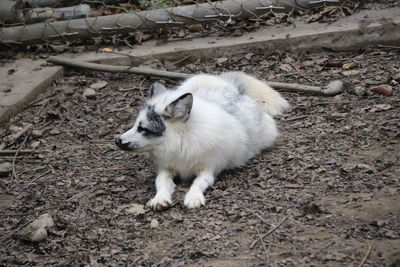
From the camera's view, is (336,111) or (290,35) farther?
(290,35)

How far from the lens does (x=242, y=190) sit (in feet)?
12.5

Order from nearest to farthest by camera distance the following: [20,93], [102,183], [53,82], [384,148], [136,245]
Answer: [136,245], [384,148], [102,183], [20,93], [53,82]

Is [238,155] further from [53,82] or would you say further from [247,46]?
[53,82]

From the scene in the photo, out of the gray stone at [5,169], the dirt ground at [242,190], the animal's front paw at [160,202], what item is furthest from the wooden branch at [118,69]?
the animal's front paw at [160,202]

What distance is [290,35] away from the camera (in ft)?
19.8

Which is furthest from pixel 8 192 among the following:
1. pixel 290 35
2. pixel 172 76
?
pixel 290 35

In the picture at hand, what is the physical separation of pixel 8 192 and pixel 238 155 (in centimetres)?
176

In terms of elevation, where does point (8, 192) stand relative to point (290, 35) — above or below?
below

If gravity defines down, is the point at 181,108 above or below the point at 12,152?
above

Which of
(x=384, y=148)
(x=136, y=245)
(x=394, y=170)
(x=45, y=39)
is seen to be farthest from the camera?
(x=45, y=39)

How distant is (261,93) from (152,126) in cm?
136

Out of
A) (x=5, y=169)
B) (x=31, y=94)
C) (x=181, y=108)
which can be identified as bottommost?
(x=5, y=169)

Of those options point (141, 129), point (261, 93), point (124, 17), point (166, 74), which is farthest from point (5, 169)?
point (124, 17)

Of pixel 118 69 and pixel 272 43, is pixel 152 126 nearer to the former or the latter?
pixel 118 69
